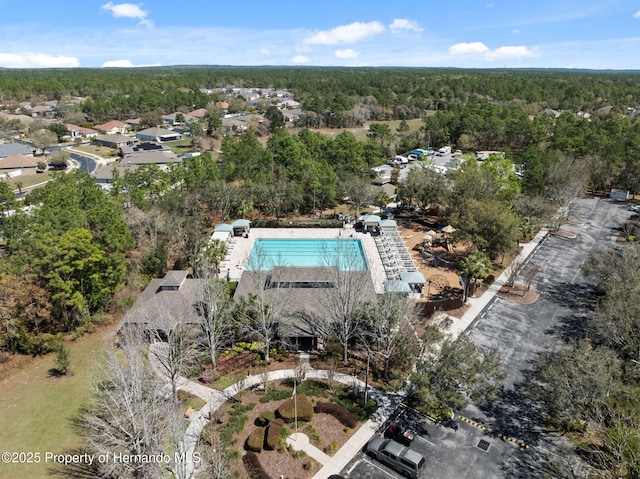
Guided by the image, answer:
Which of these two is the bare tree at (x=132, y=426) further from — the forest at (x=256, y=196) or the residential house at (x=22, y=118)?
the residential house at (x=22, y=118)

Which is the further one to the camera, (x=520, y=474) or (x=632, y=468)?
(x=520, y=474)

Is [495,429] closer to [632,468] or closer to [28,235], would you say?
[632,468]

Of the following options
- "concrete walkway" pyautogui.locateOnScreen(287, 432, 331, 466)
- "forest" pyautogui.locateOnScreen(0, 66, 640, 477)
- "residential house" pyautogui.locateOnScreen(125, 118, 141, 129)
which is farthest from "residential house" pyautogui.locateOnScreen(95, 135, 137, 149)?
"concrete walkway" pyautogui.locateOnScreen(287, 432, 331, 466)

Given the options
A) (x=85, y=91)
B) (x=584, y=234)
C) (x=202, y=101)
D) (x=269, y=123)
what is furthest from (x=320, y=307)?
(x=85, y=91)

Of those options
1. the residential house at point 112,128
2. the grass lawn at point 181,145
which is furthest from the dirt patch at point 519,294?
the residential house at point 112,128

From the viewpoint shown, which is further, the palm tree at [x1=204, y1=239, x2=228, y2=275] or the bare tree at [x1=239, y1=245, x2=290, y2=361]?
the palm tree at [x1=204, y1=239, x2=228, y2=275]

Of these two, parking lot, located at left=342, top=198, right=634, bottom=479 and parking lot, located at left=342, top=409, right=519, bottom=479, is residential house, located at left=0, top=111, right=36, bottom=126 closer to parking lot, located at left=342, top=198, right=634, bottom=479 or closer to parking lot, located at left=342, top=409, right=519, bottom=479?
parking lot, located at left=342, top=198, right=634, bottom=479

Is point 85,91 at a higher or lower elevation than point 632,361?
higher
